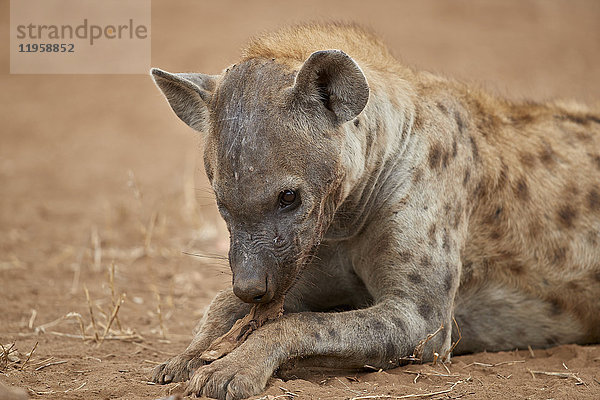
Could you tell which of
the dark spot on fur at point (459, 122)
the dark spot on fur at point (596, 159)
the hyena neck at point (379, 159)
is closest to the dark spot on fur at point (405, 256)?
the hyena neck at point (379, 159)

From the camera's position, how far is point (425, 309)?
3732 millimetres

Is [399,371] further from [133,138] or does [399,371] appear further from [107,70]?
[107,70]

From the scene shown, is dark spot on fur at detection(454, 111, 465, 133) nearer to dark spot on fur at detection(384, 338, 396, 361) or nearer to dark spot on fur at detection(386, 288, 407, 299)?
dark spot on fur at detection(386, 288, 407, 299)

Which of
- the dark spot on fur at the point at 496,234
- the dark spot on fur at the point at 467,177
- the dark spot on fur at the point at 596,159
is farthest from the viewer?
the dark spot on fur at the point at 596,159

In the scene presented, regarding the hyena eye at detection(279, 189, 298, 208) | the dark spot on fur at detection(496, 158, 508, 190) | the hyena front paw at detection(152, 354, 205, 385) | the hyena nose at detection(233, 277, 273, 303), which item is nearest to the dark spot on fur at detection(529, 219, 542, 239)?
the dark spot on fur at detection(496, 158, 508, 190)

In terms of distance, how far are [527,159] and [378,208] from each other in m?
0.91

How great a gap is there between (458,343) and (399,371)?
2.30ft

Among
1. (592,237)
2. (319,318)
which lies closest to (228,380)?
(319,318)

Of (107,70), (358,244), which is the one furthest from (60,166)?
(358,244)

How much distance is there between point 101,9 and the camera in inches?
518

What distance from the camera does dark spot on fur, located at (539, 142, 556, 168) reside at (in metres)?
4.39

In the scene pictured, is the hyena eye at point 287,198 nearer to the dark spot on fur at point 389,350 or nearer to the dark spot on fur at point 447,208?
the dark spot on fur at point 389,350

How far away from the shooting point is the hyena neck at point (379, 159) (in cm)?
380

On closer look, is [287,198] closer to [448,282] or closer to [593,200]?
[448,282]
